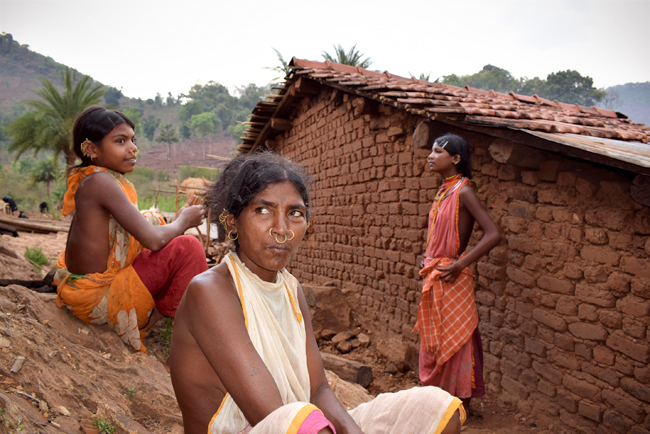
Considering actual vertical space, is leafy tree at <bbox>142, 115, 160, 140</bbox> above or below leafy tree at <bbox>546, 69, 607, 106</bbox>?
below

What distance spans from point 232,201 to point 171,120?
6485 cm

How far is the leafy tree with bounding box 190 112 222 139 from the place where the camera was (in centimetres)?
5088

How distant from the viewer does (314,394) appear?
1617 millimetres

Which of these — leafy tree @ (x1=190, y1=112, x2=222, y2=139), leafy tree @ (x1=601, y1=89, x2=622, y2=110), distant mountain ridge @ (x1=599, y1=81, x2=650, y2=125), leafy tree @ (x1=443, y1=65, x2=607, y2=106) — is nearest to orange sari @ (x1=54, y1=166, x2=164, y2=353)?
leafy tree @ (x1=443, y1=65, x2=607, y2=106)

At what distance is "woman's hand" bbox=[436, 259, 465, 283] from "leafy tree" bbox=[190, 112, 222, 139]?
5115cm

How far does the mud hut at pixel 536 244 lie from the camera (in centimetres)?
267

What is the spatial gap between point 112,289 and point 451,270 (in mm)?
2347

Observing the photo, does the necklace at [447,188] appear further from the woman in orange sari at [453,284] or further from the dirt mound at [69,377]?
the dirt mound at [69,377]

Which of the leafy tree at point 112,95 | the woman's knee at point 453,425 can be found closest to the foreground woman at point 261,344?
the woman's knee at point 453,425

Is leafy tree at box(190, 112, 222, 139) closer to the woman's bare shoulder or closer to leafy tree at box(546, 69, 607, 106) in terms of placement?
leafy tree at box(546, 69, 607, 106)

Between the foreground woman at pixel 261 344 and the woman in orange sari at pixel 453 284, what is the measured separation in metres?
1.82

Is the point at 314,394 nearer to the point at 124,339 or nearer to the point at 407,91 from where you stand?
the point at 124,339

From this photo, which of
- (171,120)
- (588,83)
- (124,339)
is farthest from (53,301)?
(171,120)

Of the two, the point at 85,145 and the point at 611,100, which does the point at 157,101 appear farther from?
the point at 85,145
